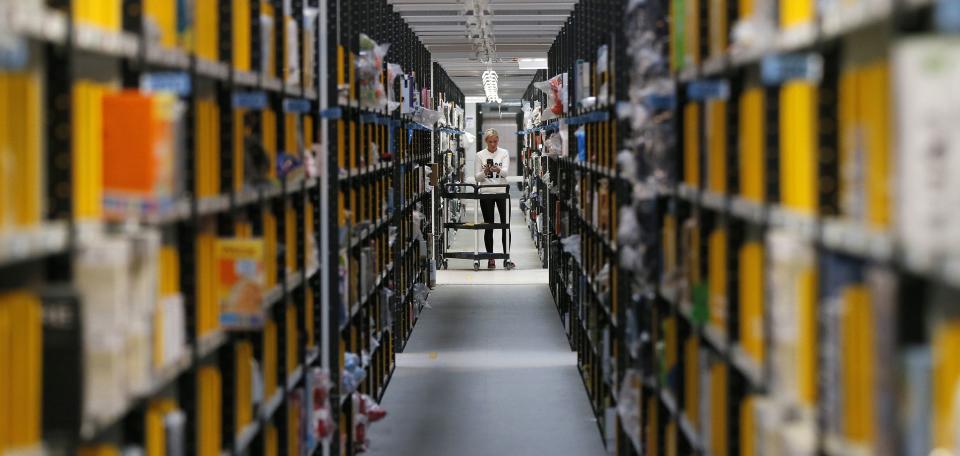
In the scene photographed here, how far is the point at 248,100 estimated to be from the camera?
3.53m

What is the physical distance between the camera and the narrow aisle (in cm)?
650

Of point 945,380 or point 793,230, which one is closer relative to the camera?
point 945,380

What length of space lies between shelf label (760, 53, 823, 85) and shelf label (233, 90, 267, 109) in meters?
1.66

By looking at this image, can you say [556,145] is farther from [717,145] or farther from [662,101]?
[717,145]

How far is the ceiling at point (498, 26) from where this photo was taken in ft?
32.3

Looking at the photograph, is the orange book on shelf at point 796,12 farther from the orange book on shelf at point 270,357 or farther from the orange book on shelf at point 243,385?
the orange book on shelf at point 270,357

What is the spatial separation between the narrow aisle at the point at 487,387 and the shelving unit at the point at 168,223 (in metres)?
1.27

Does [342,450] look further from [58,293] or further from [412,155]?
[412,155]

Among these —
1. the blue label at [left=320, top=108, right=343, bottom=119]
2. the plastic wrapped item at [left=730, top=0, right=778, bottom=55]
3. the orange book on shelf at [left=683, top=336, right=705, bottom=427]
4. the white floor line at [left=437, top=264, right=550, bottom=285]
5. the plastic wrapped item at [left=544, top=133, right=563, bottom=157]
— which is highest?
the plastic wrapped item at [left=730, top=0, right=778, bottom=55]

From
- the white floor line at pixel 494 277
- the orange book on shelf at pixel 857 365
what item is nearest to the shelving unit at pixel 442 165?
the white floor line at pixel 494 277

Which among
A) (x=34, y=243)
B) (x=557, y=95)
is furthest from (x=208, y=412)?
(x=557, y=95)

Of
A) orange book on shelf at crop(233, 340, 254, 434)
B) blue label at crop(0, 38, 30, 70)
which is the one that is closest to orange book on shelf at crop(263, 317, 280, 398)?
orange book on shelf at crop(233, 340, 254, 434)

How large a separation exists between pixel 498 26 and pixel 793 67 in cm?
947

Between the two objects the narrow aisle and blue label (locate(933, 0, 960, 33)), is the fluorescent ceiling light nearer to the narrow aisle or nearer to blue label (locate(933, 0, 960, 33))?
the narrow aisle
